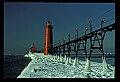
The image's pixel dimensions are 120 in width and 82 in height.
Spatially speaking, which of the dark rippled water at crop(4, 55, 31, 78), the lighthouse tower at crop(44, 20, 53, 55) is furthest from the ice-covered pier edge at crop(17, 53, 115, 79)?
the lighthouse tower at crop(44, 20, 53, 55)

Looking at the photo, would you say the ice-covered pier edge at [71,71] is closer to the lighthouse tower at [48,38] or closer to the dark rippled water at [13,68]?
the dark rippled water at [13,68]

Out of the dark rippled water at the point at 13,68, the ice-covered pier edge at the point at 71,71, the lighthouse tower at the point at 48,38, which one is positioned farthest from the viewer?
the lighthouse tower at the point at 48,38

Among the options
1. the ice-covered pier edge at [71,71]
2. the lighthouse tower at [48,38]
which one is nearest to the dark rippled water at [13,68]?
the ice-covered pier edge at [71,71]

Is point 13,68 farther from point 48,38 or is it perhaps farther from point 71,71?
point 48,38

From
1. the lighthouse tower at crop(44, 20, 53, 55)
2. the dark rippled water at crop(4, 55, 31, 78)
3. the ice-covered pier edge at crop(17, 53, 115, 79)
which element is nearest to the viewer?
the ice-covered pier edge at crop(17, 53, 115, 79)

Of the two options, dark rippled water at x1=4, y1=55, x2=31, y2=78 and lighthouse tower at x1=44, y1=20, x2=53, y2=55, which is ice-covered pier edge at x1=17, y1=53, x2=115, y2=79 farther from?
lighthouse tower at x1=44, y1=20, x2=53, y2=55

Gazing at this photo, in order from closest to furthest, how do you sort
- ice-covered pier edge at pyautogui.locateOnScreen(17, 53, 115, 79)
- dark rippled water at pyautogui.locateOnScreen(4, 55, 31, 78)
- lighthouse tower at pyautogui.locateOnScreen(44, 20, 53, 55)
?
ice-covered pier edge at pyautogui.locateOnScreen(17, 53, 115, 79), dark rippled water at pyautogui.locateOnScreen(4, 55, 31, 78), lighthouse tower at pyautogui.locateOnScreen(44, 20, 53, 55)
